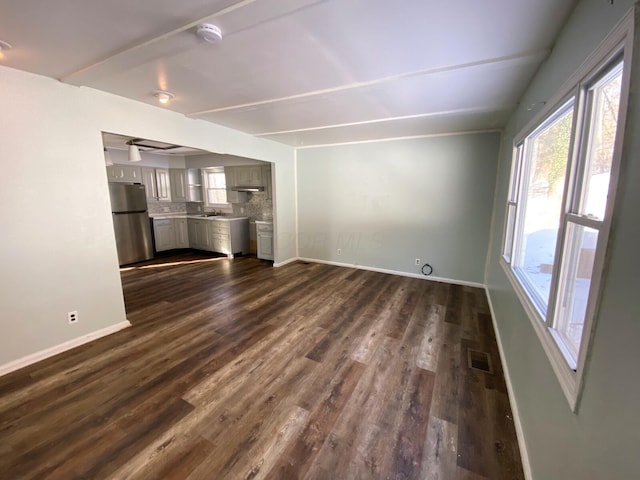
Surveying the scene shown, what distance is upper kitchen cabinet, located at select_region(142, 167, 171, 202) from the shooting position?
6.19 m

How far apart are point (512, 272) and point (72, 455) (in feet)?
11.0

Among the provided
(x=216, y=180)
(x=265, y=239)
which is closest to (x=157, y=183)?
(x=216, y=180)

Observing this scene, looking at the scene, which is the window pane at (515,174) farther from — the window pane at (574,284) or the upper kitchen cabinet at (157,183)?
the upper kitchen cabinet at (157,183)

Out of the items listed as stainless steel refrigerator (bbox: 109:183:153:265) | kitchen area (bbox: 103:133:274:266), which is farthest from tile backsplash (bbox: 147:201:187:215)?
stainless steel refrigerator (bbox: 109:183:153:265)

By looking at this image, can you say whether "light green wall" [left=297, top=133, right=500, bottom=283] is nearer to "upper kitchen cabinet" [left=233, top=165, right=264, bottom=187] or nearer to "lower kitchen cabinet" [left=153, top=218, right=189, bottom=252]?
"upper kitchen cabinet" [left=233, top=165, right=264, bottom=187]

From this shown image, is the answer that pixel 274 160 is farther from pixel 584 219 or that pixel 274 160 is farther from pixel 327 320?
pixel 584 219

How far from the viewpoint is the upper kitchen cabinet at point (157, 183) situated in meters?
6.19

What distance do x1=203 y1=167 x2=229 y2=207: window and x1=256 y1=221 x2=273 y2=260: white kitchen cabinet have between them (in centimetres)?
167

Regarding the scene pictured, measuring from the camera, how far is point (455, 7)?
4.43ft

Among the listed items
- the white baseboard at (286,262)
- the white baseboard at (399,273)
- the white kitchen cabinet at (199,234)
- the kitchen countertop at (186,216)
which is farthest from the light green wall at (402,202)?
the white kitchen cabinet at (199,234)

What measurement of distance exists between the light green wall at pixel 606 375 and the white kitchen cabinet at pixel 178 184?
721cm

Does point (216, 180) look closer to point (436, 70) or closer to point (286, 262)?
point (286, 262)

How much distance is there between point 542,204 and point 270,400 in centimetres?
249

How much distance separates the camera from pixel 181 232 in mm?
A: 6730
